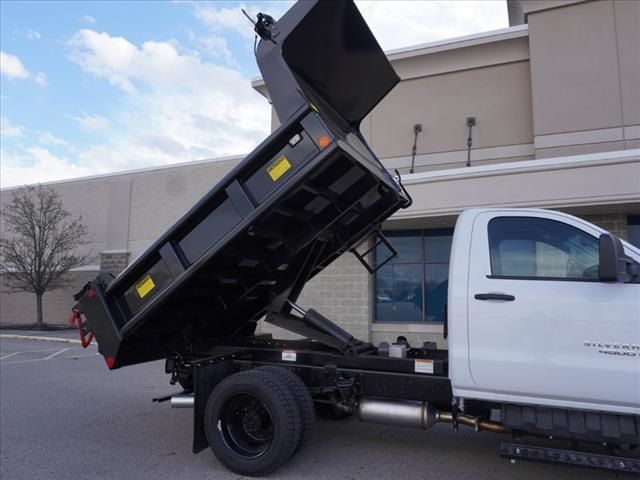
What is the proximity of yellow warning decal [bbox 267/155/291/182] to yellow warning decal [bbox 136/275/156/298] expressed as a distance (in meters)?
1.57

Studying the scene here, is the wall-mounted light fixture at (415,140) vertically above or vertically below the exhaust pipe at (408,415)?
above

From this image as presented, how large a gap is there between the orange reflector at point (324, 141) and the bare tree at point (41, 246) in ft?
67.7

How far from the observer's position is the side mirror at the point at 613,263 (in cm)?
361

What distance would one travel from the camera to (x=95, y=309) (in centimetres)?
497

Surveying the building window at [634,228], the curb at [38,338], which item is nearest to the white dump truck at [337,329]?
the building window at [634,228]

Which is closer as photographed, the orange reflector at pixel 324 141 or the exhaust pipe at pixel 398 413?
the orange reflector at pixel 324 141

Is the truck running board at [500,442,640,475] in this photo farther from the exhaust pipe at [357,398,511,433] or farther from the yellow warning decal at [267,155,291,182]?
the yellow warning decal at [267,155,291,182]

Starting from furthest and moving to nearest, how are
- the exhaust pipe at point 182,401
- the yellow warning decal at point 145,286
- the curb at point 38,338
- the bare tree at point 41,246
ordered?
the bare tree at point 41,246 < the curb at point 38,338 < the exhaust pipe at point 182,401 < the yellow warning decal at point 145,286

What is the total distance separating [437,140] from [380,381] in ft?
35.3

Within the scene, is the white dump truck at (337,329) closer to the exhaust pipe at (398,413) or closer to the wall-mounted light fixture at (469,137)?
the exhaust pipe at (398,413)

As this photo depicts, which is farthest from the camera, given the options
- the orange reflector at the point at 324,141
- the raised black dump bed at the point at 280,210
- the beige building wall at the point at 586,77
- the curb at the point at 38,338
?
the curb at the point at 38,338

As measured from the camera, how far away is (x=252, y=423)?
4.77 m

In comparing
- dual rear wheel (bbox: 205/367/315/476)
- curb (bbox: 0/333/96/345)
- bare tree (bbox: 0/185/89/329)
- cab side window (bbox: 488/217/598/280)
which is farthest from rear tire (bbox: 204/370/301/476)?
bare tree (bbox: 0/185/89/329)

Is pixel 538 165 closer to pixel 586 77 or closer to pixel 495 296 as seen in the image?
pixel 586 77
